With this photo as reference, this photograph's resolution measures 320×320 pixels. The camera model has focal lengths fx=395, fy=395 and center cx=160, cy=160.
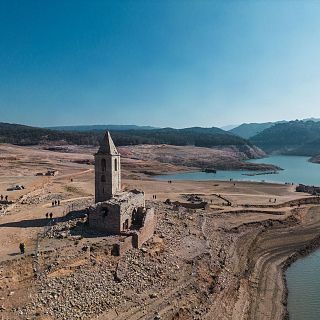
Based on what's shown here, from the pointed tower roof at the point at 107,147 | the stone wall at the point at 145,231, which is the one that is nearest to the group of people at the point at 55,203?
the pointed tower roof at the point at 107,147

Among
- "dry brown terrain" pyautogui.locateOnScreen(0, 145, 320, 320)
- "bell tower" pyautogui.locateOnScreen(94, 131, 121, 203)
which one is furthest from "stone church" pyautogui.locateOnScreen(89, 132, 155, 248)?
"dry brown terrain" pyautogui.locateOnScreen(0, 145, 320, 320)

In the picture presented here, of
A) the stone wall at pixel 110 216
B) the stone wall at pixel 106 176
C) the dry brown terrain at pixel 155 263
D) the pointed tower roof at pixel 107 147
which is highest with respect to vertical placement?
the pointed tower roof at pixel 107 147

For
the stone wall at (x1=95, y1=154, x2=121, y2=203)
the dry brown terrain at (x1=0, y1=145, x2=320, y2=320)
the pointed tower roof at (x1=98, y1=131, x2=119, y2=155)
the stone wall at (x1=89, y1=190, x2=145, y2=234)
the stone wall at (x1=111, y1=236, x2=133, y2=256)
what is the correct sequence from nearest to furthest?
the dry brown terrain at (x1=0, y1=145, x2=320, y2=320), the stone wall at (x1=111, y1=236, x2=133, y2=256), the stone wall at (x1=89, y1=190, x2=145, y2=234), the pointed tower roof at (x1=98, y1=131, x2=119, y2=155), the stone wall at (x1=95, y1=154, x2=121, y2=203)

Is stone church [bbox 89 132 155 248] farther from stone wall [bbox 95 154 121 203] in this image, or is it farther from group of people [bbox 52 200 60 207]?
group of people [bbox 52 200 60 207]

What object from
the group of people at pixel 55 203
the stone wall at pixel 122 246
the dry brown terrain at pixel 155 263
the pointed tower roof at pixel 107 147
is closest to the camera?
the dry brown terrain at pixel 155 263

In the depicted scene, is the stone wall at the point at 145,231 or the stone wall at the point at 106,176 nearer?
the stone wall at the point at 145,231

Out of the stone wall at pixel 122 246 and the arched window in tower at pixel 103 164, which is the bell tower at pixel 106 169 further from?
the stone wall at pixel 122 246

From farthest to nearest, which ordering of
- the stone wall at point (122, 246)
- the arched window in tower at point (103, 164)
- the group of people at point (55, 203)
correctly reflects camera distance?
the group of people at point (55, 203)
the arched window in tower at point (103, 164)
the stone wall at point (122, 246)

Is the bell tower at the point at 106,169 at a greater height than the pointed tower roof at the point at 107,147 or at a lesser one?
lesser
